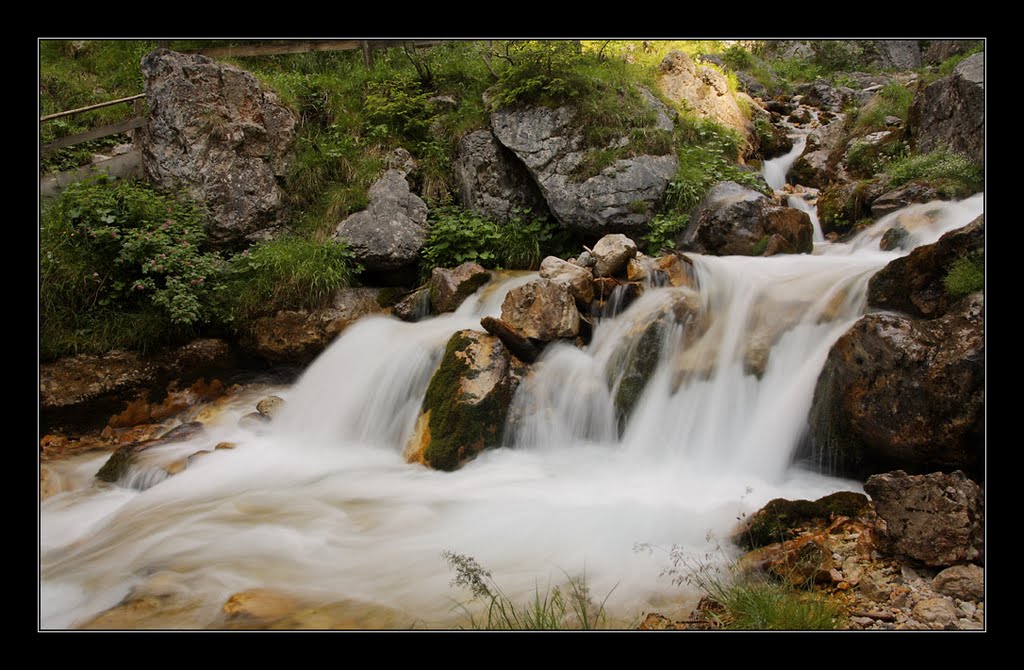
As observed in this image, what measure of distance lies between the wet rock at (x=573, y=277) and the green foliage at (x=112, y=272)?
13.4ft

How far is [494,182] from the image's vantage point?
882 cm

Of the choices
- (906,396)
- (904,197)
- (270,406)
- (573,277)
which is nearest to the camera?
(906,396)

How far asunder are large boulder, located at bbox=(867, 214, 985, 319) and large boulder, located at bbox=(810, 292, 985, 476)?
37 cm

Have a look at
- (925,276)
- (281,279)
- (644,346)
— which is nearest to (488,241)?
(281,279)

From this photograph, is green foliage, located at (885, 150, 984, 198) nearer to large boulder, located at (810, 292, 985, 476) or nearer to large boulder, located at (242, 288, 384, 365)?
large boulder, located at (810, 292, 985, 476)

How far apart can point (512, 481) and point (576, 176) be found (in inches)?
193

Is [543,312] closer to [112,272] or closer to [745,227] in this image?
[745,227]

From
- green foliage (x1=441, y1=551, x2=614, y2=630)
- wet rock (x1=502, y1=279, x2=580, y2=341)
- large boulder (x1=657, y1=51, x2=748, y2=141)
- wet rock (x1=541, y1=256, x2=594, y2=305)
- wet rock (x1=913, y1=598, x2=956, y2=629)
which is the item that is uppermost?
large boulder (x1=657, y1=51, x2=748, y2=141)

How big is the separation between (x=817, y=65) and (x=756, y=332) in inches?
540

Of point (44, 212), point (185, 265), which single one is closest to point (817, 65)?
point (185, 265)

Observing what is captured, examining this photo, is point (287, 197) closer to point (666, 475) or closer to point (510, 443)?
point (510, 443)

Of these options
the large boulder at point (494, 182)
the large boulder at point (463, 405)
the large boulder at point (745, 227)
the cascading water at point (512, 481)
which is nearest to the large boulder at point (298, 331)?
the cascading water at point (512, 481)

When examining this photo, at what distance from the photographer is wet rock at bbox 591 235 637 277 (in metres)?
6.31

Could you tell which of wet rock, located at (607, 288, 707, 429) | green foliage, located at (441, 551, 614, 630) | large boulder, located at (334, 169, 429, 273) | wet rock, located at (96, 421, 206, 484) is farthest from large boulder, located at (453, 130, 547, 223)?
green foliage, located at (441, 551, 614, 630)
